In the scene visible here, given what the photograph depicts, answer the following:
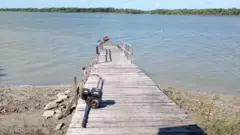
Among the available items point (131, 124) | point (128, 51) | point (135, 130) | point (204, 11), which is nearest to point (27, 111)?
point (131, 124)

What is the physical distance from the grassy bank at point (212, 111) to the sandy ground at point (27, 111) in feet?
13.7

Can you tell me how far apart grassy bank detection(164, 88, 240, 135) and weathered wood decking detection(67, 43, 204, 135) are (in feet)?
5.41

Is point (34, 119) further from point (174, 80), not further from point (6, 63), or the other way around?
point (6, 63)

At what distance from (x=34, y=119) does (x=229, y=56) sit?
19.5 metres

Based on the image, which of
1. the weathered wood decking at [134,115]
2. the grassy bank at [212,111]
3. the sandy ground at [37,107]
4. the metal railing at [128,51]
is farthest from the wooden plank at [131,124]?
the metal railing at [128,51]

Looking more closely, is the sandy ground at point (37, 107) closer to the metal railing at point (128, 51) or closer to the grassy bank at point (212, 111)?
the grassy bank at point (212, 111)

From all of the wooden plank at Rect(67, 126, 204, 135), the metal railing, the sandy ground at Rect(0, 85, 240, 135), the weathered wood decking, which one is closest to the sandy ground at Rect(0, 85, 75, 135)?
the sandy ground at Rect(0, 85, 240, 135)

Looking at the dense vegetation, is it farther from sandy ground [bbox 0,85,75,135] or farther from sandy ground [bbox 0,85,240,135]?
sandy ground [bbox 0,85,75,135]

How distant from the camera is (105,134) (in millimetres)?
→ 4805

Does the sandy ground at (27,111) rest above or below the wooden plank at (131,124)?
below

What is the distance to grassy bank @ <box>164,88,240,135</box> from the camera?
7.02 metres

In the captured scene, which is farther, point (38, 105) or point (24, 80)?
point (24, 80)

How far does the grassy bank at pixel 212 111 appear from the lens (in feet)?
23.0

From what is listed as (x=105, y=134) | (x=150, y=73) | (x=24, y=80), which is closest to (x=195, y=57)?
(x=150, y=73)
